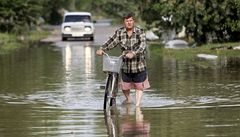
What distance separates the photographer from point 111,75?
13734 mm

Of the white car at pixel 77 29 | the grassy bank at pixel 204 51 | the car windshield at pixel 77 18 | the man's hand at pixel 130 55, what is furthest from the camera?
the car windshield at pixel 77 18

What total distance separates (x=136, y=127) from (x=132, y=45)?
Result: 2708mm

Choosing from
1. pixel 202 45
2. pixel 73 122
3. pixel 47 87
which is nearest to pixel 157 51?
pixel 202 45

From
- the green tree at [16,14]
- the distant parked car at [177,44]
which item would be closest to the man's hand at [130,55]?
the distant parked car at [177,44]

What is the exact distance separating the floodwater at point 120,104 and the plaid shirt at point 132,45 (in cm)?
76

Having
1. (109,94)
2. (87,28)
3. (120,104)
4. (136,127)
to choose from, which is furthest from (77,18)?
(136,127)

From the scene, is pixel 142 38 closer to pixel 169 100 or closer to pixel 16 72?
pixel 169 100

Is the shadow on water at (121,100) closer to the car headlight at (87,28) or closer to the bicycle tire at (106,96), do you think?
the bicycle tire at (106,96)

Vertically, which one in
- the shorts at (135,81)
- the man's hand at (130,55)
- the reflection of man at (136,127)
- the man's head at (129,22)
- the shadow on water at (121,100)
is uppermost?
the man's head at (129,22)

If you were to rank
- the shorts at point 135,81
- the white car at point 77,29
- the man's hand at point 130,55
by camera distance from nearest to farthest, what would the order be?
the man's hand at point 130,55 < the shorts at point 135,81 < the white car at point 77,29

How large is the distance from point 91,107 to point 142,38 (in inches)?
64.3

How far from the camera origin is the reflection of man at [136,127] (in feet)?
34.9

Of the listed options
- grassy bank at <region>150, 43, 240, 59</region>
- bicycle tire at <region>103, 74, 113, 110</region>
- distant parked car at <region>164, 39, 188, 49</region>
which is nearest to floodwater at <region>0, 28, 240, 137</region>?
bicycle tire at <region>103, 74, 113, 110</region>

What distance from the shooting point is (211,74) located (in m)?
20.2
